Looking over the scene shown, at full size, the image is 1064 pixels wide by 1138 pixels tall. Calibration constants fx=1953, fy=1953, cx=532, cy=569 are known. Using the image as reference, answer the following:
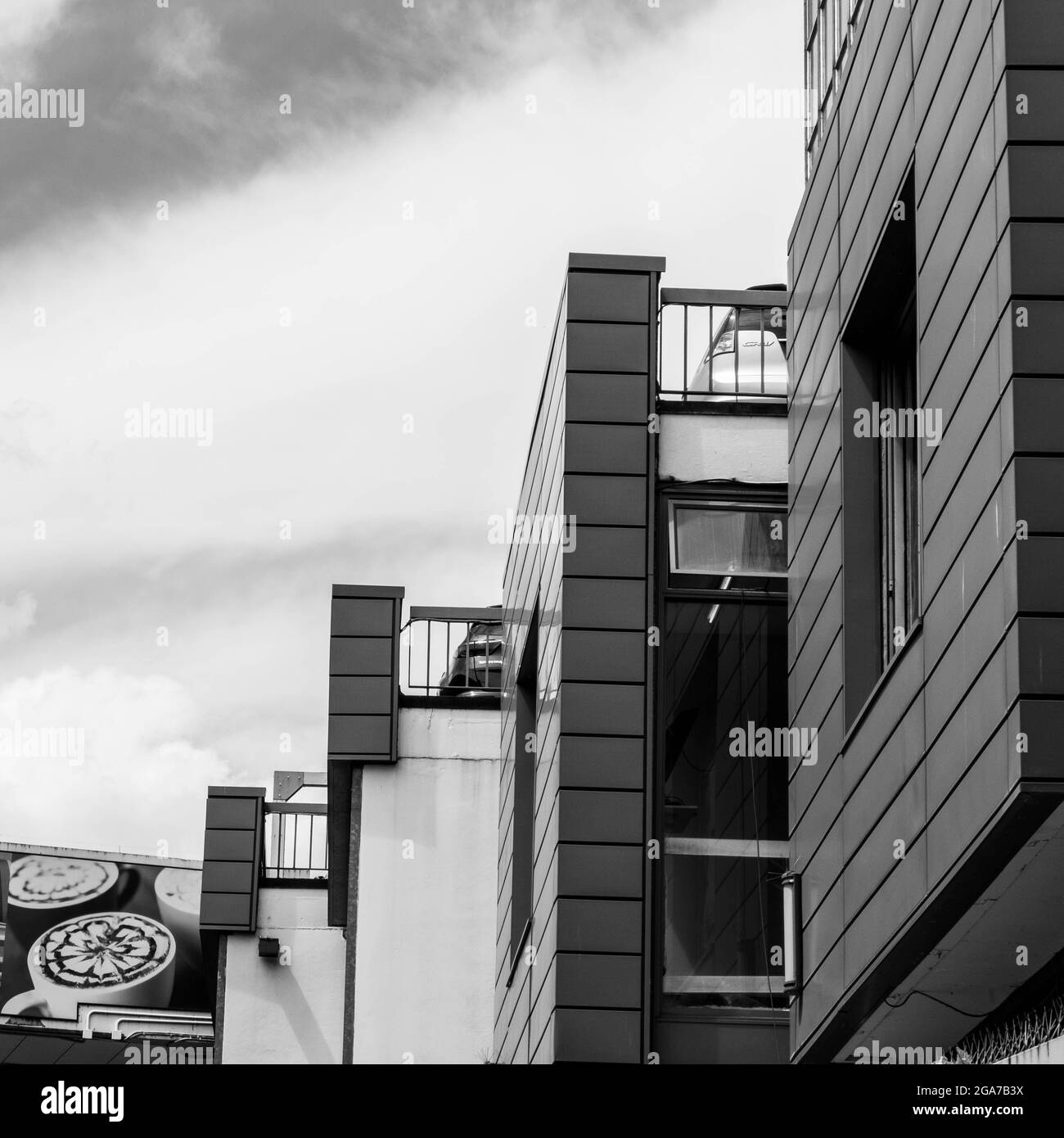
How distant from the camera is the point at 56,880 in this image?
43.5 metres

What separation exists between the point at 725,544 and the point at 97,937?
3339 centimetres

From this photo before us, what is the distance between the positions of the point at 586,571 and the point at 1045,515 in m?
5.98

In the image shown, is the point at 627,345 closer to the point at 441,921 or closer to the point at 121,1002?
the point at 441,921

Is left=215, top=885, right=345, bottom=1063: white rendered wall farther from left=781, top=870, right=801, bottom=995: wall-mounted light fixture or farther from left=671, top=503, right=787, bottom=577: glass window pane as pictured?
left=781, top=870, right=801, bottom=995: wall-mounted light fixture

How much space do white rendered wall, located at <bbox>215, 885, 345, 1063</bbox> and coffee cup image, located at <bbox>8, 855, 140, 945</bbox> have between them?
20.6m

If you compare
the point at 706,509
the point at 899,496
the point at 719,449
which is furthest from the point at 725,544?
the point at 899,496

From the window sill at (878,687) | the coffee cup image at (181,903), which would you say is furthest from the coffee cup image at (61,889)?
the window sill at (878,687)

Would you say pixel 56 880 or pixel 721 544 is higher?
pixel 721 544

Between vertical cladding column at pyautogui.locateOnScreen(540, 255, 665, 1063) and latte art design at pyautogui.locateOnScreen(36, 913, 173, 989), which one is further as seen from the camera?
latte art design at pyautogui.locateOnScreen(36, 913, 173, 989)

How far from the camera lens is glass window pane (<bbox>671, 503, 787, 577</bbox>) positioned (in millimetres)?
12383

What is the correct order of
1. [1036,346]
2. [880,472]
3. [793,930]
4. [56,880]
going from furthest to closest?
[56,880], [793,930], [880,472], [1036,346]

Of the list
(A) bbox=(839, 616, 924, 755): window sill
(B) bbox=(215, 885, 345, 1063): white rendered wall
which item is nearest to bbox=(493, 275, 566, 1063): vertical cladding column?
(A) bbox=(839, 616, 924, 755): window sill

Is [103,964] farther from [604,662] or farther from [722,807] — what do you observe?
[604,662]

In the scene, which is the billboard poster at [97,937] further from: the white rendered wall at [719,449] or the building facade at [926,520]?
the building facade at [926,520]
